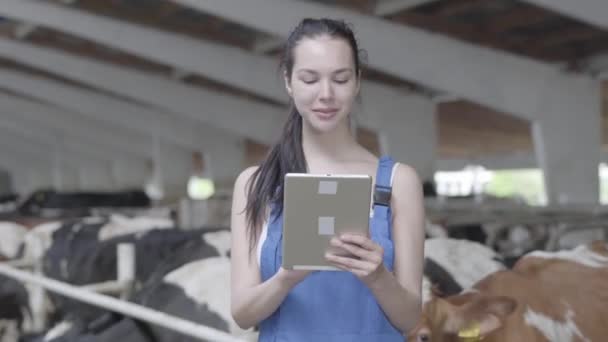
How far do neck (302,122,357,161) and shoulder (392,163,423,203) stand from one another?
0.13 meters

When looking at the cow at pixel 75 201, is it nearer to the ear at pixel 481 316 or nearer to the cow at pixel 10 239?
the cow at pixel 10 239

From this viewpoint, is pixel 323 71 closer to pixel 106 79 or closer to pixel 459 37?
pixel 459 37

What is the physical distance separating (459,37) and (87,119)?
1993 cm

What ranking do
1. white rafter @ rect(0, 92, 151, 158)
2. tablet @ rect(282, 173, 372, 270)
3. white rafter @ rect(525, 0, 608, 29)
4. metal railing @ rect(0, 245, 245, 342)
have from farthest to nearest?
white rafter @ rect(0, 92, 151, 158)
white rafter @ rect(525, 0, 608, 29)
metal railing @ rect(0, 245, 245, 342)
tablet @ rect(282, 173, 372, 270)

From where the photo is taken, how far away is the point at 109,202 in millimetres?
17047

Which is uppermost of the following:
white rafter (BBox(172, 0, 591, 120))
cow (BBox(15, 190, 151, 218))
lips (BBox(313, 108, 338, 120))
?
white rafter (BBox(172, 0, 591, 120))

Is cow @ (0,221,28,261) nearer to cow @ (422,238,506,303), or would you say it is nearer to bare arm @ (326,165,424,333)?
cow @ (422,238,506,303)

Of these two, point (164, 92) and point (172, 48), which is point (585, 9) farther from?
point (164, 92)

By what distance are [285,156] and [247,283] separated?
0.99 feet

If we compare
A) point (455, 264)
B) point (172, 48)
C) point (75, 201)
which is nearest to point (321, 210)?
point (455, 264)

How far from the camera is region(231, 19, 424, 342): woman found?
5.06 ft

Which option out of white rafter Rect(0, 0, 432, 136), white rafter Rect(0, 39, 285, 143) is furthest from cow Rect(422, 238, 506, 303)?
white rafter Rect(0, 39, 285, 143)

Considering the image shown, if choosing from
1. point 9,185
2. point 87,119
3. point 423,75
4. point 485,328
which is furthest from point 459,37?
point 9,185

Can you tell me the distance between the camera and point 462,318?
8.66 ft
